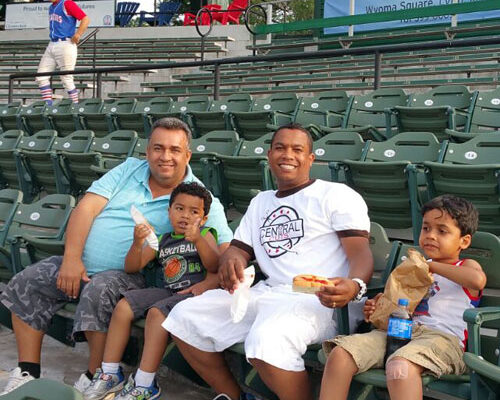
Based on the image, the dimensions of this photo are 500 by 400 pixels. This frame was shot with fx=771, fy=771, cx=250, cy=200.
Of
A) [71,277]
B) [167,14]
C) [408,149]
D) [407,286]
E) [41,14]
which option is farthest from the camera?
[167,14]

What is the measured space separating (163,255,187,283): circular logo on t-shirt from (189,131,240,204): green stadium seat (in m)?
1.90

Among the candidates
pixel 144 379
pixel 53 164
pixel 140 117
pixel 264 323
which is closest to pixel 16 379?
pixel 144 379

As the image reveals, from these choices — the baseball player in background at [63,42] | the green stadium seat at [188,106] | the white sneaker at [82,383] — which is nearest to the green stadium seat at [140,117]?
the green stadium seat at [188,106]

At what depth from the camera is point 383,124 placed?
722 centimetres

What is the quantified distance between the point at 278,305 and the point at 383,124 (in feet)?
14.4

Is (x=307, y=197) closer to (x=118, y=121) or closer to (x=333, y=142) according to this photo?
(x=333, y=142)

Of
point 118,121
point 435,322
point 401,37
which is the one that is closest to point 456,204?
point 435,322

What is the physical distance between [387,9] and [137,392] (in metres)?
12.5

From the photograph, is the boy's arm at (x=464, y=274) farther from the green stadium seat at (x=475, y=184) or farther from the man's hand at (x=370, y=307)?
the green stadium seat at (x=475, y=184)

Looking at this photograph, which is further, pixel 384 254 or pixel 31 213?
pixel 31 213

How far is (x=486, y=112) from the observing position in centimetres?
653

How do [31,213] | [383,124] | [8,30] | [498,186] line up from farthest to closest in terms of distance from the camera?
[8,30]
[383,124]
[31,213]
[498,186]

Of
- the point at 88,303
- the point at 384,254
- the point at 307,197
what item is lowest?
the point at 88,303

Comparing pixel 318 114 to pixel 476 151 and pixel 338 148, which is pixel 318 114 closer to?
pixel 338 148
